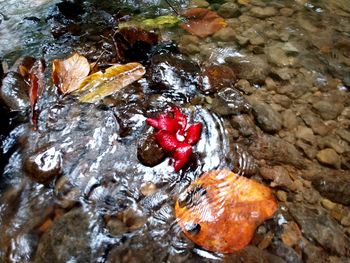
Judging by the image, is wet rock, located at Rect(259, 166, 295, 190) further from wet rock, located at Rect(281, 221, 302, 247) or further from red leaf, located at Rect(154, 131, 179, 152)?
red leaf, located at Rect(154, 131, 179, 152)

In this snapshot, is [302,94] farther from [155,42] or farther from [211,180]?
[155,42]

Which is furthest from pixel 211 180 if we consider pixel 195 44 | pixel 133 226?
pixel 195 44

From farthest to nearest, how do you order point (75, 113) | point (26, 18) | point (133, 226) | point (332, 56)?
1. point (26, 18)
2. point (332, 56)
3. point (75, 113)
4. point (133, 226)

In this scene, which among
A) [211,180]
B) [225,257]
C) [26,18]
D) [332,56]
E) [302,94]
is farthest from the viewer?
[26,18]

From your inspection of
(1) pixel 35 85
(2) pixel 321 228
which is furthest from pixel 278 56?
(1) pixel 35 85

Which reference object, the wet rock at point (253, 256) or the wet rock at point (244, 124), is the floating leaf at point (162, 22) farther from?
the wet rock at point (253, 256)

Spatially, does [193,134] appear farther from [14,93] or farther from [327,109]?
[14,93]

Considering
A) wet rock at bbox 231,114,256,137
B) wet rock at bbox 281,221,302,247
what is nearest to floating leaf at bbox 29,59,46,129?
wet rock at bbox 231,114,256,137
